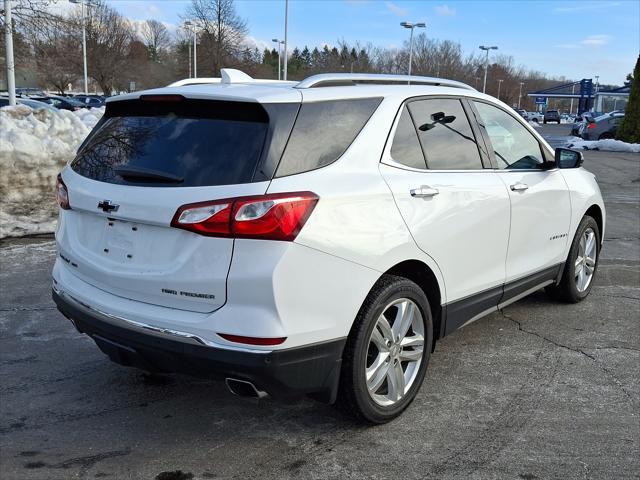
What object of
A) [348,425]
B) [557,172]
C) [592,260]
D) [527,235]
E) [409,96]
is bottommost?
[348,425]

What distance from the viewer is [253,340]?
2727 millimetres

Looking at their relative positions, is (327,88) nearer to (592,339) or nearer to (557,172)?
(557,172)

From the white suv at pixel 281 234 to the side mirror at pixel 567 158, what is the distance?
43.0 inches

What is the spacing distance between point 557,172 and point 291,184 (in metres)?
2.89

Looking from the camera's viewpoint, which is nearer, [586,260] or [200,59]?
[586,260]

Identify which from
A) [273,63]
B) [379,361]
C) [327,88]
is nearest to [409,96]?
[327,88]

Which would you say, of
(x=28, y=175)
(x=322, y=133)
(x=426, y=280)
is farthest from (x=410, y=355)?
(x=28, y=175)

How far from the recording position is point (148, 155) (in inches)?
122

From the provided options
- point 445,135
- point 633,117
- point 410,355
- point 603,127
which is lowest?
point 410,355

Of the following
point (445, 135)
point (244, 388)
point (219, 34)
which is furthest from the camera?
point (219, 34)

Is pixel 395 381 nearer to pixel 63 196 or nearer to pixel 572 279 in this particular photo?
pixel 63 196

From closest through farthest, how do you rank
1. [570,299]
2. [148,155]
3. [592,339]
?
1. [148,155]
2. [592,339]
3. [570,299]

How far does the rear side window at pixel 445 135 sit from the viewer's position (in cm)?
369

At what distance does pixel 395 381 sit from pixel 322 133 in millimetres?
1380
